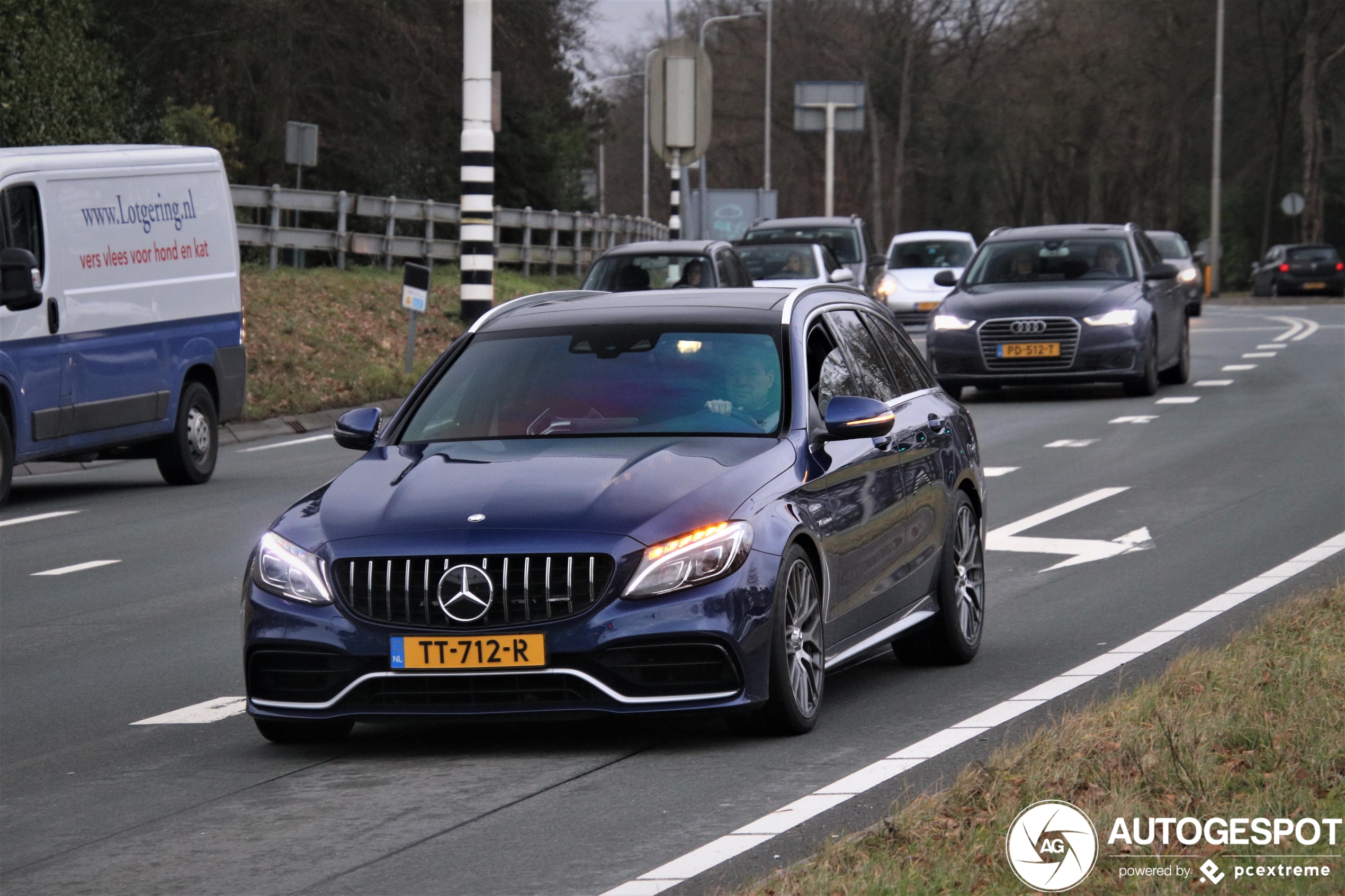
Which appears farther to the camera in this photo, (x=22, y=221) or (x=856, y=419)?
(x=22, y=221)

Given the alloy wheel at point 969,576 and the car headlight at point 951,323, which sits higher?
the car headlight at point 951,323

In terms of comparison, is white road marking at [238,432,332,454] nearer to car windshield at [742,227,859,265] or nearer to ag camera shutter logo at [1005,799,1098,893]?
car windshield at [742,227,859,265]

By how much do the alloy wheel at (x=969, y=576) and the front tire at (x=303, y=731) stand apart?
264 cm

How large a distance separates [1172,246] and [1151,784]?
37.7m

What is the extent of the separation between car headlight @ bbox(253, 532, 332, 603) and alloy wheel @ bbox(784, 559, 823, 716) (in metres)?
1.43

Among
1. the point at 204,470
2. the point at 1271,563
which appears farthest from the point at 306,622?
the point at 204,470

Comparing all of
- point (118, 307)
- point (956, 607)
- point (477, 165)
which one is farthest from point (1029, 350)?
point (956, 607)

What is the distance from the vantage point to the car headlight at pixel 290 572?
22.9 ft

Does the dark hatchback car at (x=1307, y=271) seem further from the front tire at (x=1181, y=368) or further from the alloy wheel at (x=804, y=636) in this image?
the alloy wheel at (x=804, y=636)

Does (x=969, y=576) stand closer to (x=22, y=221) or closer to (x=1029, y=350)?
(x=22, y=221)

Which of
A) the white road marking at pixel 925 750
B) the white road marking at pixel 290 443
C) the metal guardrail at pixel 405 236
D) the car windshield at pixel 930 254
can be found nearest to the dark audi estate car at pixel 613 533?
the white road marking at pixel 925 750

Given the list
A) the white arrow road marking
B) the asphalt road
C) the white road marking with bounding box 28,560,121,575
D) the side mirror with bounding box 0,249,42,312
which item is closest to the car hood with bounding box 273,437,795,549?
the asphalt road

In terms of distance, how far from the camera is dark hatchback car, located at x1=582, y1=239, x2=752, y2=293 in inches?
903

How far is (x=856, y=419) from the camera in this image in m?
7.68
